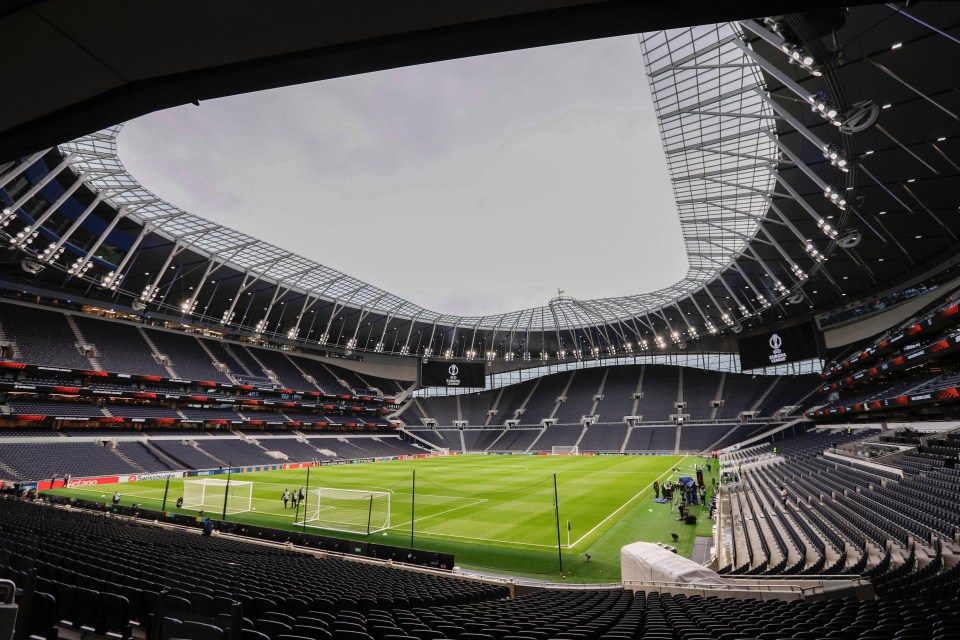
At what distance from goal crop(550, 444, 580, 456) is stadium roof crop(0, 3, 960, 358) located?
1940 centimetres

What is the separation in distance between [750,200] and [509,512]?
3248cm

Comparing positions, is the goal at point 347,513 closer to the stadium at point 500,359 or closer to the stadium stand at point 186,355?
the stadium at point 500,359

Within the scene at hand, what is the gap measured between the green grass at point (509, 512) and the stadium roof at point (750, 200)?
2063 centimetres

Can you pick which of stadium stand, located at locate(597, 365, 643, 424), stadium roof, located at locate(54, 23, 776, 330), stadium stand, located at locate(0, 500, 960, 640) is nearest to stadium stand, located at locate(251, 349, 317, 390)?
stadium roof, located at locate(54, 23, 776, 330)

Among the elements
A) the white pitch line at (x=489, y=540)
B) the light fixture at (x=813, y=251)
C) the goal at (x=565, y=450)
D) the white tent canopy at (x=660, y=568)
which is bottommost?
the white pitch line at (x=489, y=540)

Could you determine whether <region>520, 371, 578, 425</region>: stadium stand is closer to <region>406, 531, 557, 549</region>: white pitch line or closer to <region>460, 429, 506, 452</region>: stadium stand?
<region>460, 429, 506, 452</region>: stadium stand

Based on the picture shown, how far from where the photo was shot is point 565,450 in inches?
2808

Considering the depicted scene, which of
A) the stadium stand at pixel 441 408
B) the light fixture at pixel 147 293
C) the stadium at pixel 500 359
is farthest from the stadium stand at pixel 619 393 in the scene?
the light fixture at pixel 147 293

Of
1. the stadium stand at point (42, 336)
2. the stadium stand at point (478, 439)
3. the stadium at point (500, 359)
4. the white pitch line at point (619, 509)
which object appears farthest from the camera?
the stadium stand at point (478, 439)

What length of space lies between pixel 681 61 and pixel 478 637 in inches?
1096

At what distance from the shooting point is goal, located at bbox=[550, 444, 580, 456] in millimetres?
70312

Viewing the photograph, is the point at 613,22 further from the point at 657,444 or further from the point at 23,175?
the point at 657,444

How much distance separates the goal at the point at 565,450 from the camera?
70312mm

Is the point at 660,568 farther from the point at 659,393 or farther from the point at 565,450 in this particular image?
the point at 659,393
